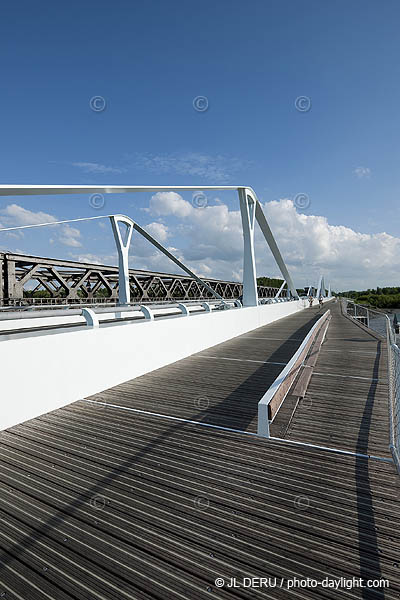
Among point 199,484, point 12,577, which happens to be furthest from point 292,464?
point 12,577

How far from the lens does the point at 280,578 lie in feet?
7.04

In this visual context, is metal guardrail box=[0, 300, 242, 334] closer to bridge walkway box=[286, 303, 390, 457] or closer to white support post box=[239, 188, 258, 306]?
bridge walkway box=[286, 303, 390, 457]

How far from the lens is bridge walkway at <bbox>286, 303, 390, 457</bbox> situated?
413 centimetres

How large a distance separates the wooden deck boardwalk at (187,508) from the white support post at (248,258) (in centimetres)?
1246

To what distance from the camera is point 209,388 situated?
6.28 m

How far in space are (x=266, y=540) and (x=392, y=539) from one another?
3.21 ft

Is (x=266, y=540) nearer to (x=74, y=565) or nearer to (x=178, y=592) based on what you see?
(x=178, y=592)

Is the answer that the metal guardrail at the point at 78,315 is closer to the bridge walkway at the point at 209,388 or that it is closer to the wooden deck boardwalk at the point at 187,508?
the bridge walkway at the point at 209,388

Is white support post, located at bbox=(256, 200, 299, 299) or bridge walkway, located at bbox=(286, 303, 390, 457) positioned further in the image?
white support post, located at bbox=(256, 200, 299, 299)

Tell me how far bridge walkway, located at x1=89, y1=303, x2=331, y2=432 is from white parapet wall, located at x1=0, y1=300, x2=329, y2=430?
1.01ft

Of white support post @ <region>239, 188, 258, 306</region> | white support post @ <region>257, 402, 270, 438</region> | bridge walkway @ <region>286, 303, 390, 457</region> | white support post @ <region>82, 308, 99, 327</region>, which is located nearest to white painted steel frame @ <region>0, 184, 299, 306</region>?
white support post @ <region>239, 188, 258, 306</region>

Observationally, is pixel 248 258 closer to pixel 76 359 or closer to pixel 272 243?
pixel 76 359

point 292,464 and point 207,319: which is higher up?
point 207,319

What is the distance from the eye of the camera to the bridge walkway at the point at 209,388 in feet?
16.4
